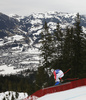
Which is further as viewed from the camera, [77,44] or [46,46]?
[46,46]

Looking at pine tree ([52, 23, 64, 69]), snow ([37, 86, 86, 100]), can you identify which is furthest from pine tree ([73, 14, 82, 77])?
snow ([37, 86, 86, 100])

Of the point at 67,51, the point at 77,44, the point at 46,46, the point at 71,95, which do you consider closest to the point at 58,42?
the point at 67,51

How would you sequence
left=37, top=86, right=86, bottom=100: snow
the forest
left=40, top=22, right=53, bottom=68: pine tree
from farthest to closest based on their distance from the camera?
left=40, top=22, right=53, bottom=68: pine tree
the forest
left=37, top=86, right=86, bottom=100: snow

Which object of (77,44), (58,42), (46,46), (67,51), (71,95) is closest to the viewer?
(71,95)

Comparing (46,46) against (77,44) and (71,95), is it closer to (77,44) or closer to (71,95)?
(77,44)

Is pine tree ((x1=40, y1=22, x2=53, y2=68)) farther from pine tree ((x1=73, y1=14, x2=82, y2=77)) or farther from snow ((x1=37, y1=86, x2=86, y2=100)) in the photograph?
snow ((x1=37, y1=86, x2=86, y2=100))

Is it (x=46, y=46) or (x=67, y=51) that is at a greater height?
(x=46, y=46)

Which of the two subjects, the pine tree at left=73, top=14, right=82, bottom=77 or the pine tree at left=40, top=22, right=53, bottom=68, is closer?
the pine tree at left=73, top=14, right=82, bottom=77

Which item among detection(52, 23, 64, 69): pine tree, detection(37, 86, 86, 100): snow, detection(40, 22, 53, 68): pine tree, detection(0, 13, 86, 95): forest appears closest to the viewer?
detection(37, 86, 86, 100): snow

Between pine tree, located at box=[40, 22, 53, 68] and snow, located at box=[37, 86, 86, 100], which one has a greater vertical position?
pine tree, located at box=[40, 22, 53, 68]

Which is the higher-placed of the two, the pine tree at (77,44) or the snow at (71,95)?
the pine tree at (77,44)

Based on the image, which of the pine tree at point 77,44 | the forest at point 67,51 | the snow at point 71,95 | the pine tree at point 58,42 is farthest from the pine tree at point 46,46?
the snow at point 71,95

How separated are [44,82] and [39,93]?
90.4 ft

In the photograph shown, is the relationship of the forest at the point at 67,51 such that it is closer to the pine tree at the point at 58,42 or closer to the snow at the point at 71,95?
the pine tree at the point at 58,42
